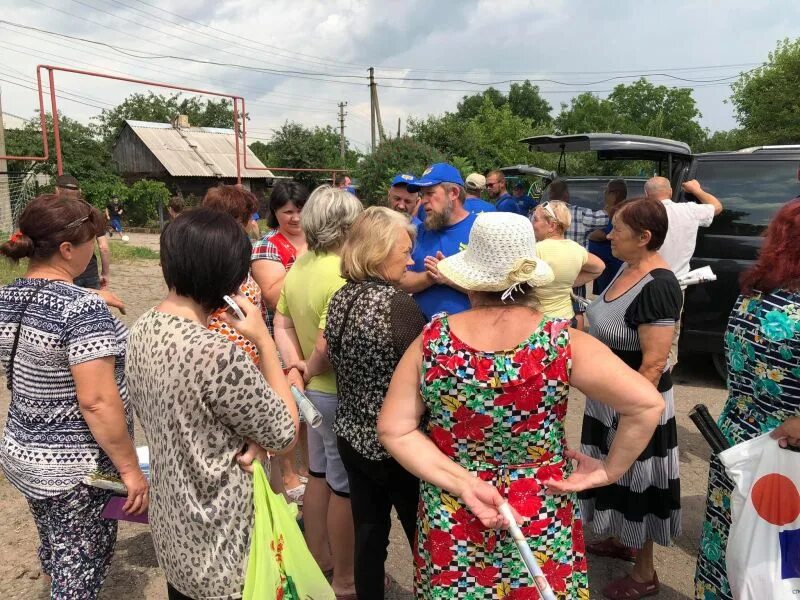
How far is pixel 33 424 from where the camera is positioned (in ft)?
6.70

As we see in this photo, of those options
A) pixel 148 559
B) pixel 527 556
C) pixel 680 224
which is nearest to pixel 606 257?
pixel 680 224

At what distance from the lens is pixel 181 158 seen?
1457 inches

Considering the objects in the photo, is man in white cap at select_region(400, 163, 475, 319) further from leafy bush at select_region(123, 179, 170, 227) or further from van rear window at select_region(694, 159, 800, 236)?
leafy bush at select_region(123, 179, 170, 227)

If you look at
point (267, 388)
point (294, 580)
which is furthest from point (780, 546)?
point (267, 388)

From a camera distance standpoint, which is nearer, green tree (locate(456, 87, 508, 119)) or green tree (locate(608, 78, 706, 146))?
green tree (locate(608, 78, 706, 146))

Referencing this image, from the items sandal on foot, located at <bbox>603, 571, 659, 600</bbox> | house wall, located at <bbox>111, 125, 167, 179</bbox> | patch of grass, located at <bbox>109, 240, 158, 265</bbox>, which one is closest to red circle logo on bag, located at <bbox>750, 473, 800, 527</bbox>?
sandal on foot, located at <bbox>603, 571, 659, 600</bbox>

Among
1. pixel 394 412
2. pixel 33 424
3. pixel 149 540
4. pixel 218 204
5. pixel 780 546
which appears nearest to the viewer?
pixel 394 412

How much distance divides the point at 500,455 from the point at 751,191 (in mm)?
5027

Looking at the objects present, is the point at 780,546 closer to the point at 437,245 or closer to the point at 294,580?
the point at 294,580

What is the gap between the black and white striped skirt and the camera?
274cm

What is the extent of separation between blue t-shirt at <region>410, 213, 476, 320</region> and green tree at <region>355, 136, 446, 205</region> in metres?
15.1

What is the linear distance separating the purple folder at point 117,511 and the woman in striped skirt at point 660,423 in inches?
79.1

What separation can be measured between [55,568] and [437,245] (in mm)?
2243

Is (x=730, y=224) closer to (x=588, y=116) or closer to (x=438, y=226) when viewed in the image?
(x=438, y=226)
